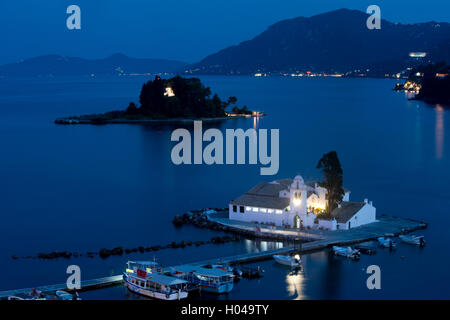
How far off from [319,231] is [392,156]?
3192cm

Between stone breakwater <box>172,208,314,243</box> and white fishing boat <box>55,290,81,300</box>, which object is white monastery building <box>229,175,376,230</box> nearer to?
stone breakwater <box>172,208,314,243</box>

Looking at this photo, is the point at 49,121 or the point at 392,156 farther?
the point at 49,121

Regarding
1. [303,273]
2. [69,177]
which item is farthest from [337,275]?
[69,177]

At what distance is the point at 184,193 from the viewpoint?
1604 inches

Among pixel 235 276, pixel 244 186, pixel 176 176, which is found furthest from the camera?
pixel 176 176

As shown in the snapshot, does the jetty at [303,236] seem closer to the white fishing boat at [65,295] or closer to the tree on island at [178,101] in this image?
the white fishing boat at [65,295]

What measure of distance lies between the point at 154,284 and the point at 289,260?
539 centimetres

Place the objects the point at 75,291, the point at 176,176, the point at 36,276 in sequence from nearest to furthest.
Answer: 1. the point at 75,291
2. the point at 36,276
3. the point at 176,176

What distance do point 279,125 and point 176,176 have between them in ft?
128

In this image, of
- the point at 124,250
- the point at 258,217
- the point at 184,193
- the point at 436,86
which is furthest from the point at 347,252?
the point at 436,86

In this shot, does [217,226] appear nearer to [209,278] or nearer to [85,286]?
[209,278]

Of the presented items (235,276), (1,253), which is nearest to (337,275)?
(235,276)

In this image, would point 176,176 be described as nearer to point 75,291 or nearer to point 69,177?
point 69,177

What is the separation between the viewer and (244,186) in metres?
42.4
